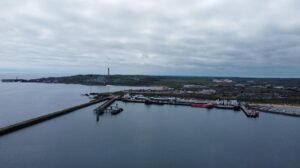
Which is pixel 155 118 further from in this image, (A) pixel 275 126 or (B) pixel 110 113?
(A) pixel 275 126

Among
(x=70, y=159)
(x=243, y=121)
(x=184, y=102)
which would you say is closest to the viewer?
(x=70, y=159)

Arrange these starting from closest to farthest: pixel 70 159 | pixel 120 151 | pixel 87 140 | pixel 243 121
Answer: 1. pixel 70 159
2. pixel 120 151
3. pixel 87 140
4. pixel 243 121

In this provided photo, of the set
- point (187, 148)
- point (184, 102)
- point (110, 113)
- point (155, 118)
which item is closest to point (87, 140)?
point (187, 148)

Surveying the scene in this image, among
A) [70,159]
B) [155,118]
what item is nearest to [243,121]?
[155,118]

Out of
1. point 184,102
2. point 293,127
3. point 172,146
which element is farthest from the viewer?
point 184,102

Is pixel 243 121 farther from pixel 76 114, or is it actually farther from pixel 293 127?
pixel 76 114

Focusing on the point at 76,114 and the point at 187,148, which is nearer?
the point at 187,148
